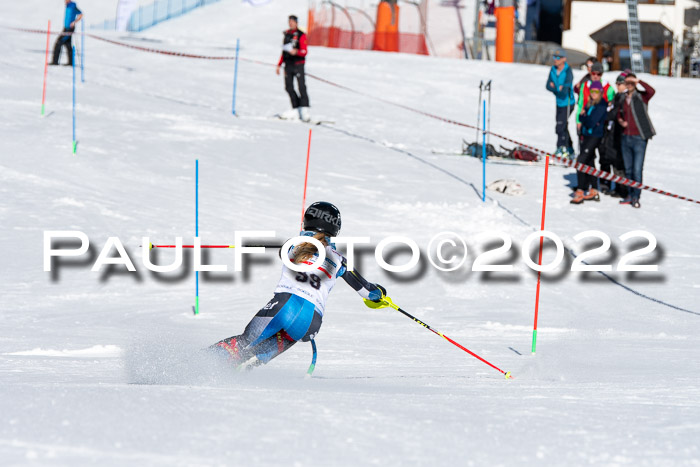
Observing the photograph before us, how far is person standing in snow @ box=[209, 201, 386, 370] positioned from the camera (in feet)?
18.7

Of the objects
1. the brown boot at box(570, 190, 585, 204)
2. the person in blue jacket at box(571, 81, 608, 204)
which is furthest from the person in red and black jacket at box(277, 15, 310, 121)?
the brown boot at box(570, 190, 585, 204)

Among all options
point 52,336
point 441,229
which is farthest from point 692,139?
point 52,336

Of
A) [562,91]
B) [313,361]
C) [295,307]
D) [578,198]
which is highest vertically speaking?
[562,91]

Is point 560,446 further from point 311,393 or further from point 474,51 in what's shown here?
point 474,51

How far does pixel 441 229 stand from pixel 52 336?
5.35 metres

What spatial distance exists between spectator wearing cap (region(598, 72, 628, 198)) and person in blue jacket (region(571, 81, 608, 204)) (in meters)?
0.14

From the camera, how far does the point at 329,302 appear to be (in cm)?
907

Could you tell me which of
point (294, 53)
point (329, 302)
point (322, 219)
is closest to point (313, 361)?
point (322, 219)

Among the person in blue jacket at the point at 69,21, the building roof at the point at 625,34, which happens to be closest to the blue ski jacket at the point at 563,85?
the person in blue jacket at the point at 69,21

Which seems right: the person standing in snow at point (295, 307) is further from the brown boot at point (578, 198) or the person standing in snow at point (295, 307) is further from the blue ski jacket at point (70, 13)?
the blue ski jacket at point (70, 13)

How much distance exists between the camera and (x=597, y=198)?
12.7m

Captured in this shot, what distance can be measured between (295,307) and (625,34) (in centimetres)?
3283

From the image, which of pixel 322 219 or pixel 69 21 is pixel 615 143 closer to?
pixel 322 219

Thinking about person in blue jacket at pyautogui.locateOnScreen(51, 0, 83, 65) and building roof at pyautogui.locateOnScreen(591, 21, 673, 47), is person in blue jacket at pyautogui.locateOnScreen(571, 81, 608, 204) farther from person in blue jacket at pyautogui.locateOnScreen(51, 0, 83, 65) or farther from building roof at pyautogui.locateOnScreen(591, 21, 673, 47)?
building roof at pyautogui.locateOnScreen(591, 21, 673, 47)
